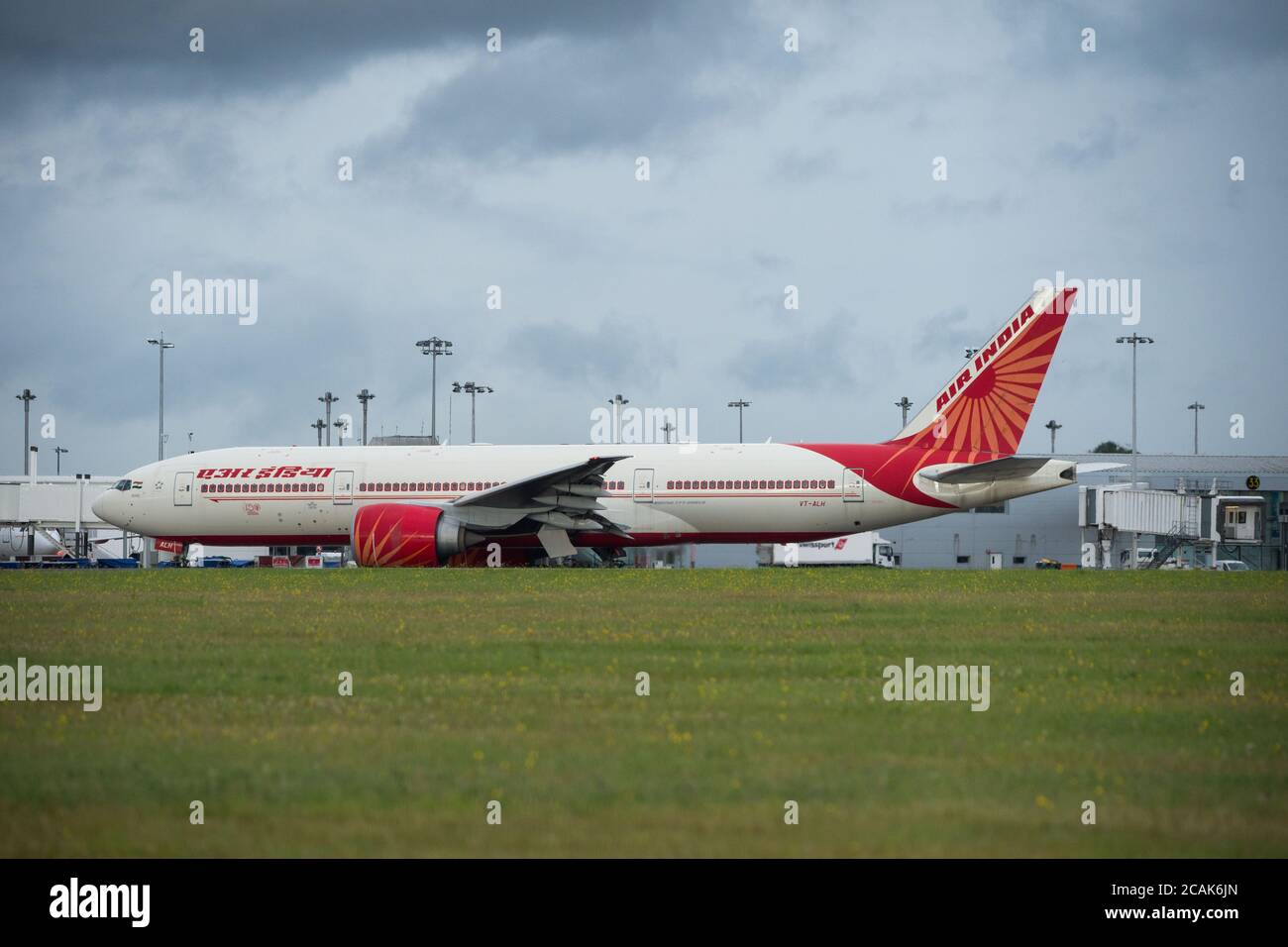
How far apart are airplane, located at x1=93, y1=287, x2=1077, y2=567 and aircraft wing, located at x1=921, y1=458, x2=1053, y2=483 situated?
0.17ft

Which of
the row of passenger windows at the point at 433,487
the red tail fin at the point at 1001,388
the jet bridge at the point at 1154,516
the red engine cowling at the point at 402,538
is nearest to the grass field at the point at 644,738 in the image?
the red engine cowling at the point at 402,538

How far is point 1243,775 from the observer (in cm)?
850

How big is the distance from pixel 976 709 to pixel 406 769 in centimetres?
494

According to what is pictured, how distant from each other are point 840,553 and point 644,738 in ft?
185

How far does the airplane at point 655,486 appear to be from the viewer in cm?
3444

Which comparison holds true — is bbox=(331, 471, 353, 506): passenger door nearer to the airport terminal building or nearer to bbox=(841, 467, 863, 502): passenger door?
bbox=(841, 467, 863, 502): passenger door

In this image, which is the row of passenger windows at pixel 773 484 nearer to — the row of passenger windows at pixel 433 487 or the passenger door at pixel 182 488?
the row of passenger windows at pixel 433 487

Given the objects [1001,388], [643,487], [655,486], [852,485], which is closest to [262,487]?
[643,487]

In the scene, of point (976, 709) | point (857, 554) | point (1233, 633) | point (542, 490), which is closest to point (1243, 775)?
point (976, 709)

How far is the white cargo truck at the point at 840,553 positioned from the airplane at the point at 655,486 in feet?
84.7

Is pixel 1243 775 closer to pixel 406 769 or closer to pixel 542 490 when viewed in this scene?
pixel 406 769

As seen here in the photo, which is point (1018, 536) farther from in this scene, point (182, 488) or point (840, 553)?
point (182, 488)

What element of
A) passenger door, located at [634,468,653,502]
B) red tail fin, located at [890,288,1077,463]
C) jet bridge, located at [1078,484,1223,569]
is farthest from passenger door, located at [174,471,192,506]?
jet bridge, located at [1078,484,1223,569]

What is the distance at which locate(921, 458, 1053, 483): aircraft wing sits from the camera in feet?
111
